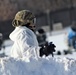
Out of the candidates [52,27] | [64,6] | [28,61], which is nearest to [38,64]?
[28,61]

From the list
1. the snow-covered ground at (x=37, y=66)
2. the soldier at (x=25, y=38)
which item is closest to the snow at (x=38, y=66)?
the snow-covered ground at (x=37, y=66)

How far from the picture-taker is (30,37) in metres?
6.41

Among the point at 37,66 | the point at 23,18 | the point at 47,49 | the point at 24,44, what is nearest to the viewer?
the point at 37,66

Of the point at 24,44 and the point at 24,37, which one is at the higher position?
the point at 24,37

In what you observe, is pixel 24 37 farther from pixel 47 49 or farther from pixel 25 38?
pixel 47 49

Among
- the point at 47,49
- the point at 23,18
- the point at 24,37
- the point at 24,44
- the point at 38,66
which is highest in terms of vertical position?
the point at 23,18

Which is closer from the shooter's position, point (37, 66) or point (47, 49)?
point (37, 66)

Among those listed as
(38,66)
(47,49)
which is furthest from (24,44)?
(47,49)

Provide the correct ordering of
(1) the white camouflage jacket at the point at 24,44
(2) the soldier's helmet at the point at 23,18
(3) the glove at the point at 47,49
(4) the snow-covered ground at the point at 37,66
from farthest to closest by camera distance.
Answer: (3) the glove at the point at 47,49
(2) the soldier's helmet at the point at 23,18
(1) the white camouflage jacket at the point at 24,44
(4) the snow-covered ground at the point at 37,66

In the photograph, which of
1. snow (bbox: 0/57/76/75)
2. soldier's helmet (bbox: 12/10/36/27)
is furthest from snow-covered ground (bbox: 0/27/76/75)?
soldier's helmet (bbox: 12/10/36/27)

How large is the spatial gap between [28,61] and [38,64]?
133mm

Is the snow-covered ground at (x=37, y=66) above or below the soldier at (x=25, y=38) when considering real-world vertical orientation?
below

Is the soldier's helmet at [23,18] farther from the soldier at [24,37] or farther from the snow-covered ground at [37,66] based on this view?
the snow-covered ground at [37,66]

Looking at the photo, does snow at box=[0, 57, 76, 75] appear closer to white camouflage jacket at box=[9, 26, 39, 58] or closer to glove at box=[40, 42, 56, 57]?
white camouflage jacket at box=[9, 26, 39, 58]
